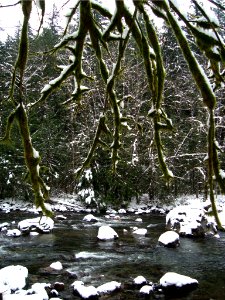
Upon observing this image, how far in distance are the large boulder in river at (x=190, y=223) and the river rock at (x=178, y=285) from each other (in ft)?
19.1

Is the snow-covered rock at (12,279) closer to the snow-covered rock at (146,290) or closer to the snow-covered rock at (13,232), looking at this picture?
the snow-covered rock at (146,290)

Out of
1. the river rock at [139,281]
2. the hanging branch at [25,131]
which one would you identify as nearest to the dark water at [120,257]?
the river rock at [139,281]

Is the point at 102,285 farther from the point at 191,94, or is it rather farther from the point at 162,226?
the point at 191,94

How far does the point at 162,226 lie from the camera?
16078mm

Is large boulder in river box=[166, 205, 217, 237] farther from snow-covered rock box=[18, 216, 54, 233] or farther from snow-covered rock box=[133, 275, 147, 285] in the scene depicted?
snow-covered rock box=[133, 275, 147, 285]

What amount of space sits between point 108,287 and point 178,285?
57.6 inches

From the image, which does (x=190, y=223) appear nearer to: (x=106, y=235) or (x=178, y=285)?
(x=106, y=235)

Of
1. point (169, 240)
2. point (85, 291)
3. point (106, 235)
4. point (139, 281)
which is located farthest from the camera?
point (106, 235)

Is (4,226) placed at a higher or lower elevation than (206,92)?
lower

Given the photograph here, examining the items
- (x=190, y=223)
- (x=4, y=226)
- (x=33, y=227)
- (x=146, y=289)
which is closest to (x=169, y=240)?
(x=190, y=223)

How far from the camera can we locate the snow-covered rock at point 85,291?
7.67 m

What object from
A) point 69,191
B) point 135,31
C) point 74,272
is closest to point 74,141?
point 69,191

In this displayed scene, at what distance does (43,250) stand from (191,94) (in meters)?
18.7

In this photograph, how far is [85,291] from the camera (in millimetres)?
7766
